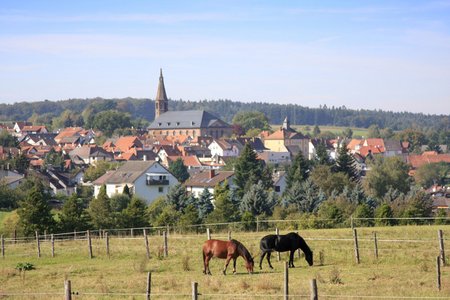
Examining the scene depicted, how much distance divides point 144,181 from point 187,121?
117 m

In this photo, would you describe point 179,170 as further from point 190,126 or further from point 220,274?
point 190,126

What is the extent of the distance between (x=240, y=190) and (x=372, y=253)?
4702 centimetres

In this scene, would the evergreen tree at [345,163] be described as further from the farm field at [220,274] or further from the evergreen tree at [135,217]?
the farm field at [220,274]

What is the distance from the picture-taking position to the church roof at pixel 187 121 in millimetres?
189625

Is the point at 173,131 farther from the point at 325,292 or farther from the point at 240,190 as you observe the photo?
the point at 325,292

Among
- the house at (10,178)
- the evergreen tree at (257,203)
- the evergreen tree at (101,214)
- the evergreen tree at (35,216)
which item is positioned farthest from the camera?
the house at (10,178)

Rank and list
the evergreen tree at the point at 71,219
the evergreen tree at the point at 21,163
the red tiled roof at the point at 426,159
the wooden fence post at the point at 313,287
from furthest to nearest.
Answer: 1. the red tiled roof at the point at 426,159
2. the evergreen tree at the point at 21,163
3. the evergreen tree at the point at 71,219
4. the wooden fence post at the point at 313,287

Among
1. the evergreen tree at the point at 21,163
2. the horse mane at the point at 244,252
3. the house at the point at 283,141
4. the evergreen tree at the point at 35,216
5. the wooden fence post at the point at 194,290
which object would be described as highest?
the house at the point at 283,141

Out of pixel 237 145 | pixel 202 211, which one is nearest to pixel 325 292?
pixel 202 211

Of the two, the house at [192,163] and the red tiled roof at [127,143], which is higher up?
the red tiled roof at [127,143]

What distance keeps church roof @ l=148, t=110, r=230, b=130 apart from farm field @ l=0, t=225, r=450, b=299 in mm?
160321

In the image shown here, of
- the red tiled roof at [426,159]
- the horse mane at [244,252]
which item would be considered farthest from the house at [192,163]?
the horse mane at [244,252]

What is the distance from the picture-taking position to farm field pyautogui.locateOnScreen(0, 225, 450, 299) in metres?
16.7

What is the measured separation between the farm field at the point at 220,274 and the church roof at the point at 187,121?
16032cm
